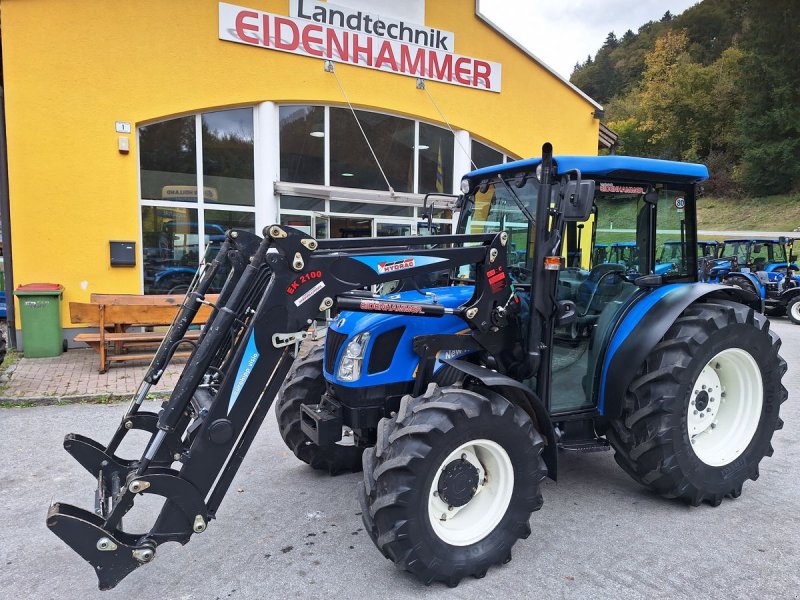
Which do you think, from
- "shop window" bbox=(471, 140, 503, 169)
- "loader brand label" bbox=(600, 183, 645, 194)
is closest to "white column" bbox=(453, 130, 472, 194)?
"shop window" bbox=(471, 140, 503, 169)

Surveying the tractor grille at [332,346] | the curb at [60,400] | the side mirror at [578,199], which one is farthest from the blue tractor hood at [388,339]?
the curb at [60,400]

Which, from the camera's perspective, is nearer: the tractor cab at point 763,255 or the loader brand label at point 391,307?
the loader brand label at point 391,307

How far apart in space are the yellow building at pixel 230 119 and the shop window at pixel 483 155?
34 millimetres

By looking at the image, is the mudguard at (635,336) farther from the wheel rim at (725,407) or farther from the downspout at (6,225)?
the downspout at (6,225)

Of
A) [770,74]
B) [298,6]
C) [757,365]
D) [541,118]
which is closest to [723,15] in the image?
[770,74]

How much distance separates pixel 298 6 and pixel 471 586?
952 centimetres

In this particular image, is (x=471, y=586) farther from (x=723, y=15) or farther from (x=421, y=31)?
(x=723, y=15)

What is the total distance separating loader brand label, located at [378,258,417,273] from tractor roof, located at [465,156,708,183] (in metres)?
1.08

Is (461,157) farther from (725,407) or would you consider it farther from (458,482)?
(458,482)

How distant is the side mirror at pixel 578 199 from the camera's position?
116 inches

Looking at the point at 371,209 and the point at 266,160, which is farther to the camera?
the point at 371,209

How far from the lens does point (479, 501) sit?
3098 mm

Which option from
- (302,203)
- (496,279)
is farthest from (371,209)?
(496,279)

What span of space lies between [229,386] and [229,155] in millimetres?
7949
